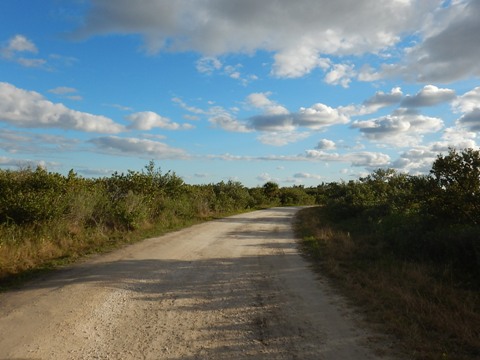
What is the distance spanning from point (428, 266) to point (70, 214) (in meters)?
11.0

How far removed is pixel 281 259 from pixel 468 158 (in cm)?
554

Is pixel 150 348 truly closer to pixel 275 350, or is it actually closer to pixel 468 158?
pixel 275 350

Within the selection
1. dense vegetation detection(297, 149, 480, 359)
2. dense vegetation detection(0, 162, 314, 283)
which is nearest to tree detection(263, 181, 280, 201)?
dense vegetation detection(0, 162, 314, 283)

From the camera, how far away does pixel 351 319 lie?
5.90 meters

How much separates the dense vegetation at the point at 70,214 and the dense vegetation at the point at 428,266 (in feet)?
23.1

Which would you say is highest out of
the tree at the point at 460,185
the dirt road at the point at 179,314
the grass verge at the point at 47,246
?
the tree at the point at 460,185

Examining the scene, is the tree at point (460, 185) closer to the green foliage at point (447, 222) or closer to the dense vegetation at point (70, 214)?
the green foliage at point (447, 222)

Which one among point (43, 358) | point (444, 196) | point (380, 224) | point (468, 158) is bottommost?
point (43, 358)

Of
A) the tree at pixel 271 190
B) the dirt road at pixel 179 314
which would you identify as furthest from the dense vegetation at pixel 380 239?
the tree at pixel 271 190

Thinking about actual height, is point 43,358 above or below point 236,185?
below

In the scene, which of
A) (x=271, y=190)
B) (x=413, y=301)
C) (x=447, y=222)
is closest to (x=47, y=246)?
(x=413, y=301)

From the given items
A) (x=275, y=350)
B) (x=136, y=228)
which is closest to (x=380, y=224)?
(x=136, y=228)

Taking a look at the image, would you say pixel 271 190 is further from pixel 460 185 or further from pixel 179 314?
pixel 179 314

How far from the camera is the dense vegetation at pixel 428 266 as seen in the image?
5.29 metres
